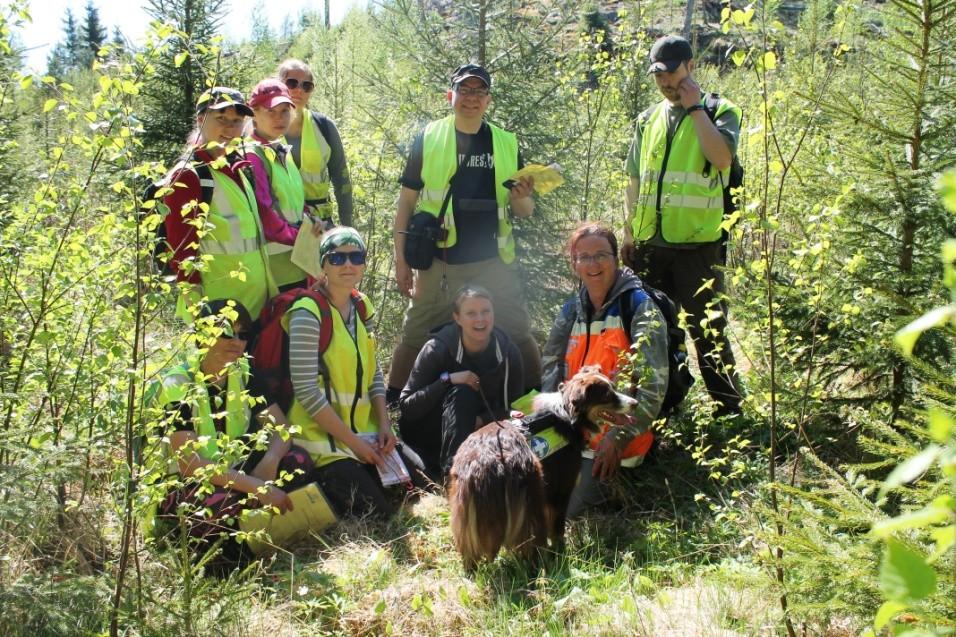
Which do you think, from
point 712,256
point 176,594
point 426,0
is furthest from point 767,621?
point 426,0

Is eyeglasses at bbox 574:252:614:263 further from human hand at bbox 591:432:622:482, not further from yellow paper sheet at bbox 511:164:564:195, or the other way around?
human hand at bbox 591:432:622:482

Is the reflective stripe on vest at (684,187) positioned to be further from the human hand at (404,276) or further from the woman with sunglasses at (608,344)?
the human hand at (404,276)

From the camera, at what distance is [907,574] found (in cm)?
85

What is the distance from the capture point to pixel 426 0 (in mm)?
7098

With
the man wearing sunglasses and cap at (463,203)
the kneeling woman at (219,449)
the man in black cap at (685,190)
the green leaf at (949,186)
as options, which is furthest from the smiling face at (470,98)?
the green leaf at (949,186)

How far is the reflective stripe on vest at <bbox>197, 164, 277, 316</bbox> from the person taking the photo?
4.78 metres

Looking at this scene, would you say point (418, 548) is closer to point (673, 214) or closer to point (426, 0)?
point (673, 214)

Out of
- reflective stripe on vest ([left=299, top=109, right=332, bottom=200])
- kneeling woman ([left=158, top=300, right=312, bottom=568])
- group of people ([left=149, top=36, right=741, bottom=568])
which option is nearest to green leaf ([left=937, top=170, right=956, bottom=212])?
kneeling woman ([left=158, top=300, right=312, bottom=568])

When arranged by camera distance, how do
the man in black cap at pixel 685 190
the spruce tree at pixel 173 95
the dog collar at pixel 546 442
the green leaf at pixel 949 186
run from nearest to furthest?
1. the green leaf at pixel 949 186
2. the dog collar at pixel 546 442
3. the man in black cap at pixel 685 190
4. the spruce tree at pixel 173 95

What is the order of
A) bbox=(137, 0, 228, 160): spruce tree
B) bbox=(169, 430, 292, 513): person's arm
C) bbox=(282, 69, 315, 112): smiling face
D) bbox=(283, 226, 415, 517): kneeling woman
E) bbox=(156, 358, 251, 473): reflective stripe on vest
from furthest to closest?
bbox=(137, 0, 228, 160): spruce tree
bbox=(282, 69, 315, 112): smiling face
bbox=(283, 226, 415, 517): kneeling woman
bbox=(169, 430, 292, 513): person's arm
bbox=(156, 358, 251, 473): reflective stripe on vest

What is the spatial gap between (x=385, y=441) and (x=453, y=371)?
2.18 feet

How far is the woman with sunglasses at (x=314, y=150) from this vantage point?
19.1 feet

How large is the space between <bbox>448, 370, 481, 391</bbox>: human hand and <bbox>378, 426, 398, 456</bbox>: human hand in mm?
539

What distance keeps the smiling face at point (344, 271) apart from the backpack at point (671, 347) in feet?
5.51
